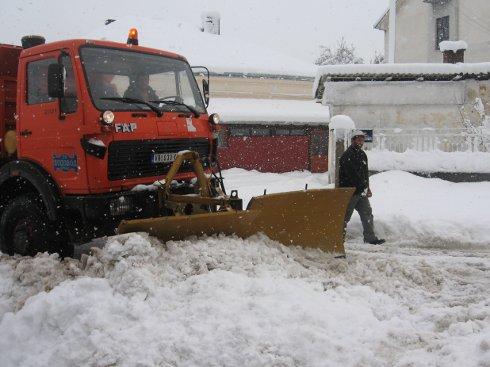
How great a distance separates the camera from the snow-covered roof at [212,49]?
2359cm

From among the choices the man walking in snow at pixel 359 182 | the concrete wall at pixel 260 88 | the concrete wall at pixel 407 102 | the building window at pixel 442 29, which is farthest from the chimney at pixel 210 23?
the man walking in snow at pixel 359 182

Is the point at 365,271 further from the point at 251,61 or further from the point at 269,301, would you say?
the point at 251,61

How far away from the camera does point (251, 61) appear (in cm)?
2462

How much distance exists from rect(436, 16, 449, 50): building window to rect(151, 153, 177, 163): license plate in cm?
2061

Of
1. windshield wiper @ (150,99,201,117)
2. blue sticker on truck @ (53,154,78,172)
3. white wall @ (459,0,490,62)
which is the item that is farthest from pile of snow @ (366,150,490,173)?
white wall @ (459,0,490,62)

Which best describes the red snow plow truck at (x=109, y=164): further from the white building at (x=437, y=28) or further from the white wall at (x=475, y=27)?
the white building at (x=437, y=28)

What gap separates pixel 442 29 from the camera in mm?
22734

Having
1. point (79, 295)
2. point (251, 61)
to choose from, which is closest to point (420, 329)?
point (79, 295)

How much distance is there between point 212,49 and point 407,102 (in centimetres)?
1331

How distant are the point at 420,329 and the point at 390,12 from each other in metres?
24.3

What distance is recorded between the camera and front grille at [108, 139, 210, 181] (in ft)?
16.2

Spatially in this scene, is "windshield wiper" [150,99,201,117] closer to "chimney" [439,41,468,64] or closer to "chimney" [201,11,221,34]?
"chimney" [439,41,468,64]

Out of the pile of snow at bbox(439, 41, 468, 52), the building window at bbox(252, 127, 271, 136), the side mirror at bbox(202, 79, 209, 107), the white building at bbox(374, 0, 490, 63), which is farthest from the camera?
the building window at bbox(252, 127, 271, 136)

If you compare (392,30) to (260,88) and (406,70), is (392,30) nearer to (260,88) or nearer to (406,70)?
(260,88)
